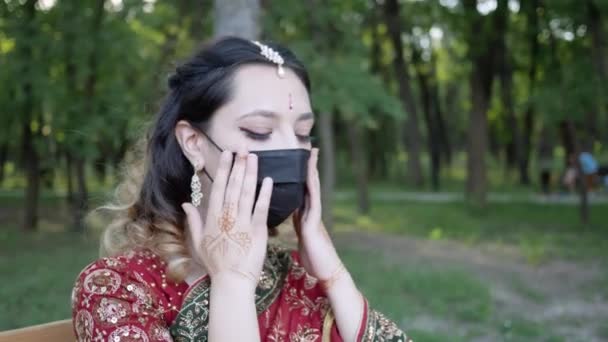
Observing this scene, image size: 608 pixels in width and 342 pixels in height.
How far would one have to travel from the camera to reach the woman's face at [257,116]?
1904 millimetres

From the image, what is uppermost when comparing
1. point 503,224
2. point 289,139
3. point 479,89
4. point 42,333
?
point 289,139

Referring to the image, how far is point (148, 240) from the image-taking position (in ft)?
6.65

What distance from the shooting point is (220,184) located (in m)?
1.77

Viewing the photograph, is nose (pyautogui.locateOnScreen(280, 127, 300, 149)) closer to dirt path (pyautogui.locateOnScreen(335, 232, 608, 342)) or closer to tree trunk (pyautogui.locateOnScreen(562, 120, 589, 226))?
dirt path (pyautogui.locateOnScreen(335, 232, 608, 342))

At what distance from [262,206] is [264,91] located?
0.36m

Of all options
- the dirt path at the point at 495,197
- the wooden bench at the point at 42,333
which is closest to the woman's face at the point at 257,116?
the wooden bench at the point at 42,333

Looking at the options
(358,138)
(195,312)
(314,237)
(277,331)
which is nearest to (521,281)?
(314,237)

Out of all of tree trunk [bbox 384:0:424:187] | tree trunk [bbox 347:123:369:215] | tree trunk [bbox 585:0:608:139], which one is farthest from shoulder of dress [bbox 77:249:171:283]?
tree trunk [bbox 384:0:424:187]

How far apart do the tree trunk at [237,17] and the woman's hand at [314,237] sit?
→ 3675mm

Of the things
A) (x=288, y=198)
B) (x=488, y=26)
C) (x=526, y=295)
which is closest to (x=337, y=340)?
(x=288, y=198)

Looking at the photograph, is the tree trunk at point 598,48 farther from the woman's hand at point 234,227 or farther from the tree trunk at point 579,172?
the woman's hand at point 234,227

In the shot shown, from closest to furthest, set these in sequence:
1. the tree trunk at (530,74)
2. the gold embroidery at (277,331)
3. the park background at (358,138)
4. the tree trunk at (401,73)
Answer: the gold embroidery at (277,331) → the park background at (358,138) → the tree trunk at (530,74) → the tree trunk at (401,73)

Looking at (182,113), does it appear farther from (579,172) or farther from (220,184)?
(579,172)

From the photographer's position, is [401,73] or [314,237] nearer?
[314,237]
